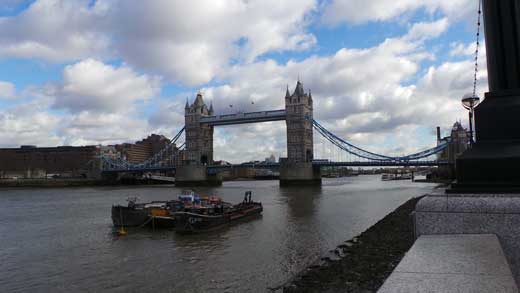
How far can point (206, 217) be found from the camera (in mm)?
21125

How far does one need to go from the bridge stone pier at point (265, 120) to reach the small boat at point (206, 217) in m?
52.9

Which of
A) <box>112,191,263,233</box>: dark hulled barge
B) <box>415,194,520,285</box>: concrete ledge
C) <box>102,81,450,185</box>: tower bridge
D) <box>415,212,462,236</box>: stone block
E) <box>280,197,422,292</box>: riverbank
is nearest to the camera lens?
<box>415,194,520,285</box>: concrete ledge

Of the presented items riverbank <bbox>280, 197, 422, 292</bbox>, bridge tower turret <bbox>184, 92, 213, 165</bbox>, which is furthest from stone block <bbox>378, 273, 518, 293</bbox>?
bridge tower turret <bbox>184, 92, 213, 165</bbox>

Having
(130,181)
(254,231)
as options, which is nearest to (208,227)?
(254,231)

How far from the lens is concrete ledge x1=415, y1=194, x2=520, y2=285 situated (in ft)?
14.4

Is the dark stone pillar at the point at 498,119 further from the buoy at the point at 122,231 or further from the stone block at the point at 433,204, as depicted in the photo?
the buoy at the point at 122,231

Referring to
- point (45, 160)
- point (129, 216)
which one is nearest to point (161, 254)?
point (129, 216)

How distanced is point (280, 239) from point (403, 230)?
538 cm

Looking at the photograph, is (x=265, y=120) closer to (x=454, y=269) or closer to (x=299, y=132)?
(x=299, y=132)

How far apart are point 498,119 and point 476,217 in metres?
1.32

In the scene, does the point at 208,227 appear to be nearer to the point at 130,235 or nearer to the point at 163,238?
the point at 163,238

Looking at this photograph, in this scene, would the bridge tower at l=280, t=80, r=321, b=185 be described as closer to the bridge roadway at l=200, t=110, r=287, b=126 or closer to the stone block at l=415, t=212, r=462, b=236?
the bridge roadway at l=200, t=110, r=287, b=126

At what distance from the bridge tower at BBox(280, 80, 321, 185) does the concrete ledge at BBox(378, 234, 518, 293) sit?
76500 millimetres

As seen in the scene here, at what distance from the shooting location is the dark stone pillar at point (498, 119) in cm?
495
